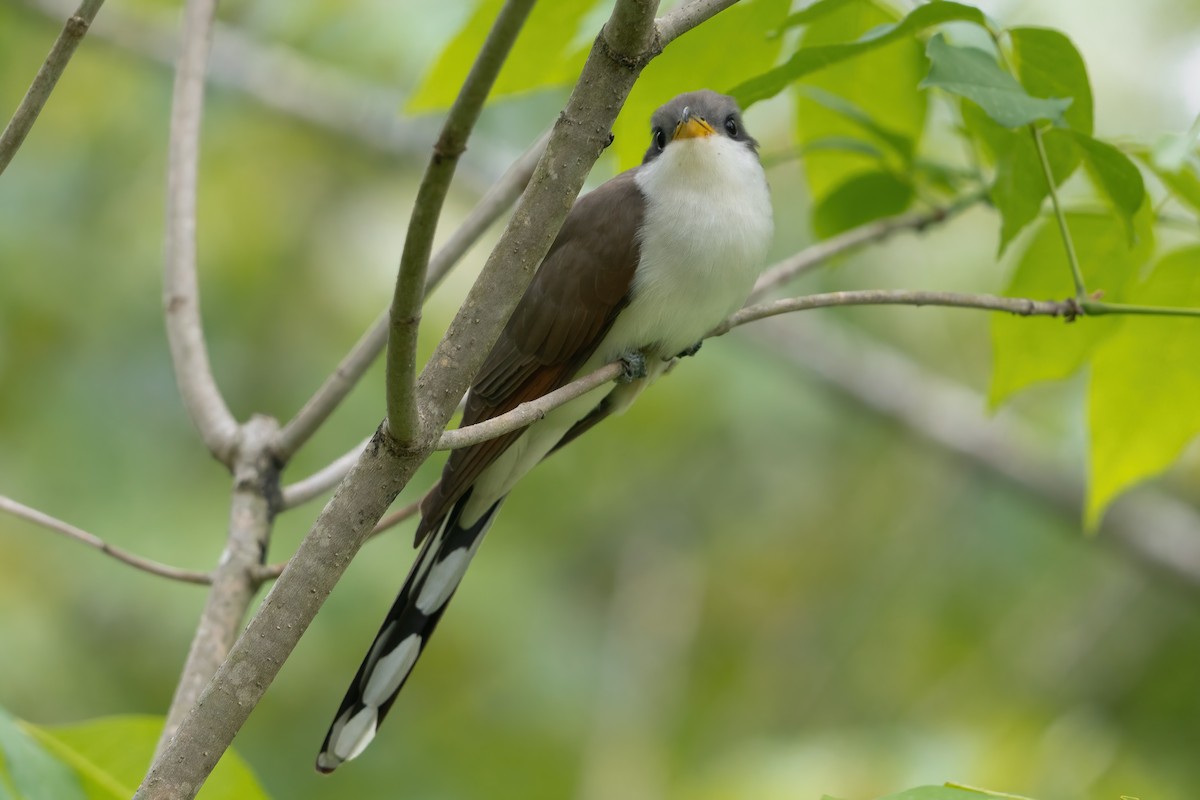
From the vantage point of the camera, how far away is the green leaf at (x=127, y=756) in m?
1.81

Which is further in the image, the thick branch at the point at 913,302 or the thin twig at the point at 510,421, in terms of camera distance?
the thick branch at the point at 913,302

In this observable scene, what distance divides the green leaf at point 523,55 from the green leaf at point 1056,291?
0.90 meters

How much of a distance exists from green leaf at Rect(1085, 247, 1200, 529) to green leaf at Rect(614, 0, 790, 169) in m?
0.81

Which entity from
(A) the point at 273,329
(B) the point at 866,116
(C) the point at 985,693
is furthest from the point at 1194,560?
(A) the point at 273,329

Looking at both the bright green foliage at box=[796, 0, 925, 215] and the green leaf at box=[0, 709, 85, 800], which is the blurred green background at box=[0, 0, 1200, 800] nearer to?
the bright green foliage at box=[796, 0, 925, 215]

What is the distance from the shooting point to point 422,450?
154 cm

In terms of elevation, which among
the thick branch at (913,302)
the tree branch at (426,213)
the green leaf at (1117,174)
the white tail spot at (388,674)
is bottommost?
the tree branch at (426,213)

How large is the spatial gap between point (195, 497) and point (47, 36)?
260 cm

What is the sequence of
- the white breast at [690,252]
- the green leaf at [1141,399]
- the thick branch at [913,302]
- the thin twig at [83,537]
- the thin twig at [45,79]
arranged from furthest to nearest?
the white breast at [690,252] < the green leaf at [1141,399] < the thin twig at [83,537] < the thick branch at [913,302] < the thin twig at [45,79]

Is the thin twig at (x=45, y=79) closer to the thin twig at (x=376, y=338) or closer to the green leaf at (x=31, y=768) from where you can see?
the green leaf at (x=31, y=768)

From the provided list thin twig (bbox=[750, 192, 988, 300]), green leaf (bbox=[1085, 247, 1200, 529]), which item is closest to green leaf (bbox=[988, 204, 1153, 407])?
green leaf (bbox=[1085, 247, 1200, 529])

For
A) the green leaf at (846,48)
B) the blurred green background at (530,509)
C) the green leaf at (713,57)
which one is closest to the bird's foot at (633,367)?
the green leaf at (713,57)

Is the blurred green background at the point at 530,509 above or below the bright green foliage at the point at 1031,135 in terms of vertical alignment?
above

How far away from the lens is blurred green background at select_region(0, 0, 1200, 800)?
530 cm
